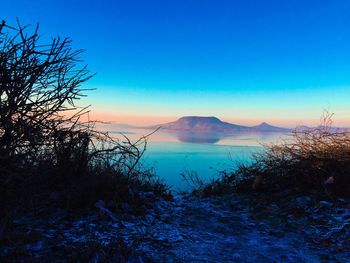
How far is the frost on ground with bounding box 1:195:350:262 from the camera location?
3139mm

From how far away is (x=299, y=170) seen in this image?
19.8 feet

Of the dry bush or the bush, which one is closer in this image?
the bush

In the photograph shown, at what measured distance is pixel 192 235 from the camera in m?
4.05

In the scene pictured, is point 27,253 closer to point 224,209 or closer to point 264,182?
point 224,209

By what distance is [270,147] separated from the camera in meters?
7.01

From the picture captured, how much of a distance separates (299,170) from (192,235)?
3.04m

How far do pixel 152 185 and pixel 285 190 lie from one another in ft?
8.62

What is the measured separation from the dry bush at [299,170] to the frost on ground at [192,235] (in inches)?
19.6

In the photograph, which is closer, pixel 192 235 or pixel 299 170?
pixel 192 235

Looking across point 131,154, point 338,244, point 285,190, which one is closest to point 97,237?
point 131,154

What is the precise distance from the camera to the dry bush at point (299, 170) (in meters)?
5.56

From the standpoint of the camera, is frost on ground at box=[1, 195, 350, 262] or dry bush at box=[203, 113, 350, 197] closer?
frost on ground at box=[1, 195, 350, 262]

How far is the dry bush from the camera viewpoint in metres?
5.56

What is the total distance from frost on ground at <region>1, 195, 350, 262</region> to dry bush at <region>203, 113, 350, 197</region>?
0.50 m
